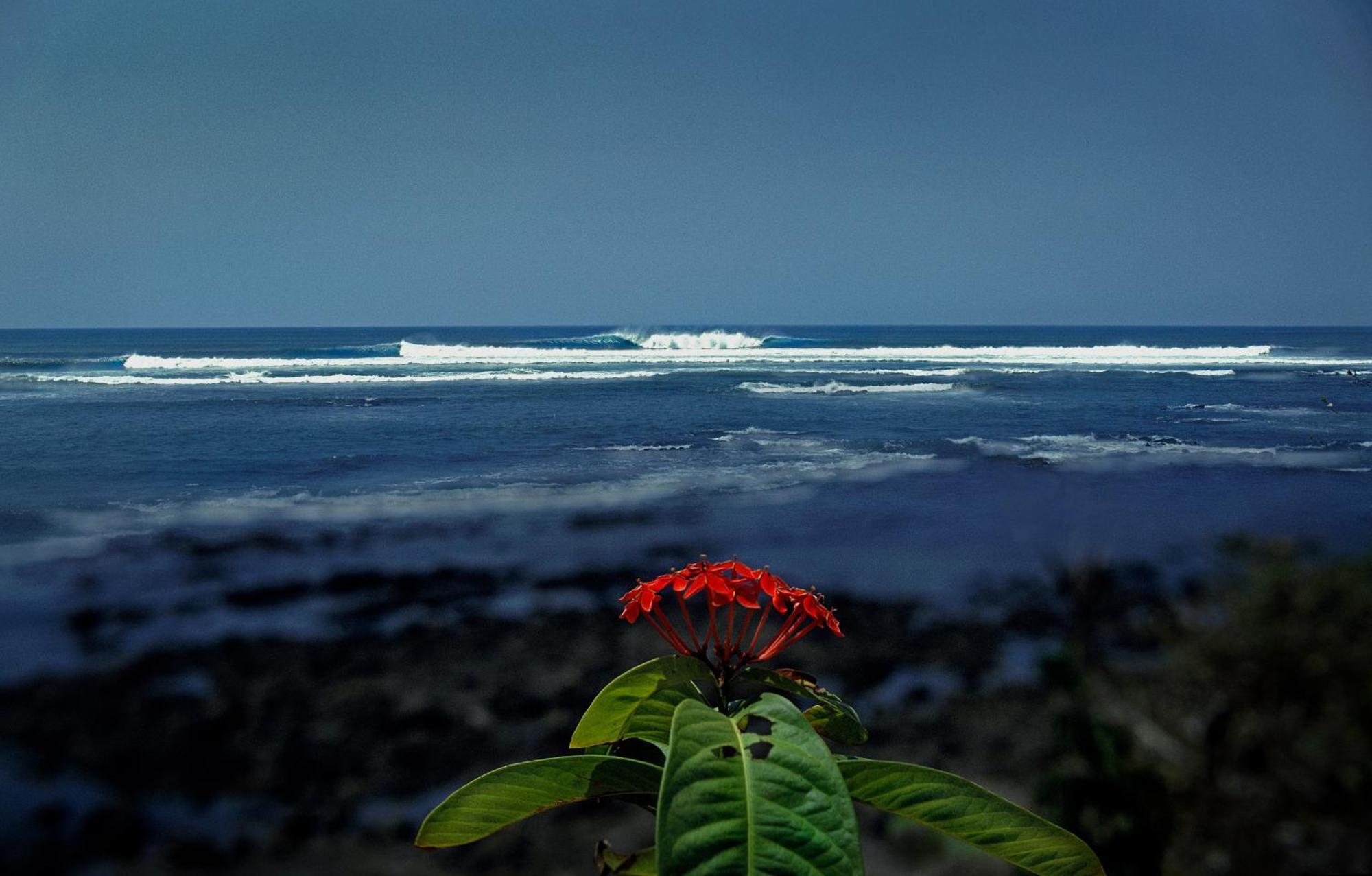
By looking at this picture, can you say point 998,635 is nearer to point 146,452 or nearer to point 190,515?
point 190,515

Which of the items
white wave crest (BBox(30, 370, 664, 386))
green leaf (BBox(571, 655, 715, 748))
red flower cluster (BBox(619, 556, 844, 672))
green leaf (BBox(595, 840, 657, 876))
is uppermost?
red flower cluster (BBox(619, 556, 844, 672))

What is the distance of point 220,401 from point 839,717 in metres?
24.0

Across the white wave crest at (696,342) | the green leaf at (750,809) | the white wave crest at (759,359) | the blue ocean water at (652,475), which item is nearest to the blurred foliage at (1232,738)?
the blue ocean water at (652,475)

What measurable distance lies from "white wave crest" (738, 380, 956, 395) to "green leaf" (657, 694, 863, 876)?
24.1m

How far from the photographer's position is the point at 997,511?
10094 millimetres

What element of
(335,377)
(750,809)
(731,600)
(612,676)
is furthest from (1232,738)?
(335,377)

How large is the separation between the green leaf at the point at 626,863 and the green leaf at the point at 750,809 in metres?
0.25

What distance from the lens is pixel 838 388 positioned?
87.2ft

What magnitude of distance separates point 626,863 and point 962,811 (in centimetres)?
37

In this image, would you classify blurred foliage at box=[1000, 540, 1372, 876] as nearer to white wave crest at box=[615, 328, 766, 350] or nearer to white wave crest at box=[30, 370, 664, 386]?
white wave crest at box=[30, 370, 664, 386]

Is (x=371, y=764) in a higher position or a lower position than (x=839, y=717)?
lower

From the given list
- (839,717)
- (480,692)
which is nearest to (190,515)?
(480,692)

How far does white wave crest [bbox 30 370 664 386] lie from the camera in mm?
28969

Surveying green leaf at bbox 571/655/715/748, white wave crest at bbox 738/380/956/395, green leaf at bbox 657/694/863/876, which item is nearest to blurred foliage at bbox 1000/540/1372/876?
green leaf at bbox 571/655/715/748
